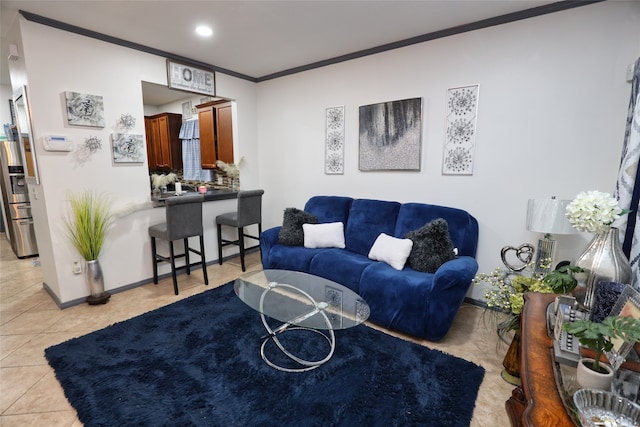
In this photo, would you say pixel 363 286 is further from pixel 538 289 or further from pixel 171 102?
pixel 171 102

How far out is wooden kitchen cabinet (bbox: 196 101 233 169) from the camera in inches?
168

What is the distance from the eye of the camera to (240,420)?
5.24 feet

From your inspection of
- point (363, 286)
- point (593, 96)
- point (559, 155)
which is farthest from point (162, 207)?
point (593, 96)

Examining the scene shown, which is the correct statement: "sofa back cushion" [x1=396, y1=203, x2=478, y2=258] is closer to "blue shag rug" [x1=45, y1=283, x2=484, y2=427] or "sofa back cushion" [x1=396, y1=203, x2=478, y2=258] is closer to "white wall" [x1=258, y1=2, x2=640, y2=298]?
"white wall" [x1=258, y1=2, x2=640, y2=298]

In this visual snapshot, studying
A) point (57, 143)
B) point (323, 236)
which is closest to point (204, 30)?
point (57, 143)

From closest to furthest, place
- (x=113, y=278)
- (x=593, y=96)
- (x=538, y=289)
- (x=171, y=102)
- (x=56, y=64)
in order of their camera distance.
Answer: (x=538, y=289)
(x=593, y=96)
(x=56, y=64)
(x=113, y=278)
(x=171, y=102)

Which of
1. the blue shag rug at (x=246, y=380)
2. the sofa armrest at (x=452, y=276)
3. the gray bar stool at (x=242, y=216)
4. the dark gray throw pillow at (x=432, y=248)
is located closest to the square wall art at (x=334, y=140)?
the gray bar stool at (x=242, y=216)

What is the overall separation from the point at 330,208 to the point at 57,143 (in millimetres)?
2644

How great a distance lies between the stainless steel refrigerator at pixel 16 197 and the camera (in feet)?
13.6

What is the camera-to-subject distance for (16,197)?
13.6 ft

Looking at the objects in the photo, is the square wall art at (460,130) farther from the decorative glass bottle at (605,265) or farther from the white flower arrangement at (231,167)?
the white flower arrangement at (231,167)

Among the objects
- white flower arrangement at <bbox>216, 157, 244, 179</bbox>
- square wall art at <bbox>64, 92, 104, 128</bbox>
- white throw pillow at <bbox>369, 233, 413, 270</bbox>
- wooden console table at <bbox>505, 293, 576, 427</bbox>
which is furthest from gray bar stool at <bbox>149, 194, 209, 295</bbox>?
wooden console table at <bbox>505, 293, 576, 427</bbox>

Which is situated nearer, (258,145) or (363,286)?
(363,286)

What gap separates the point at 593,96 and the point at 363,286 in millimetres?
2266
